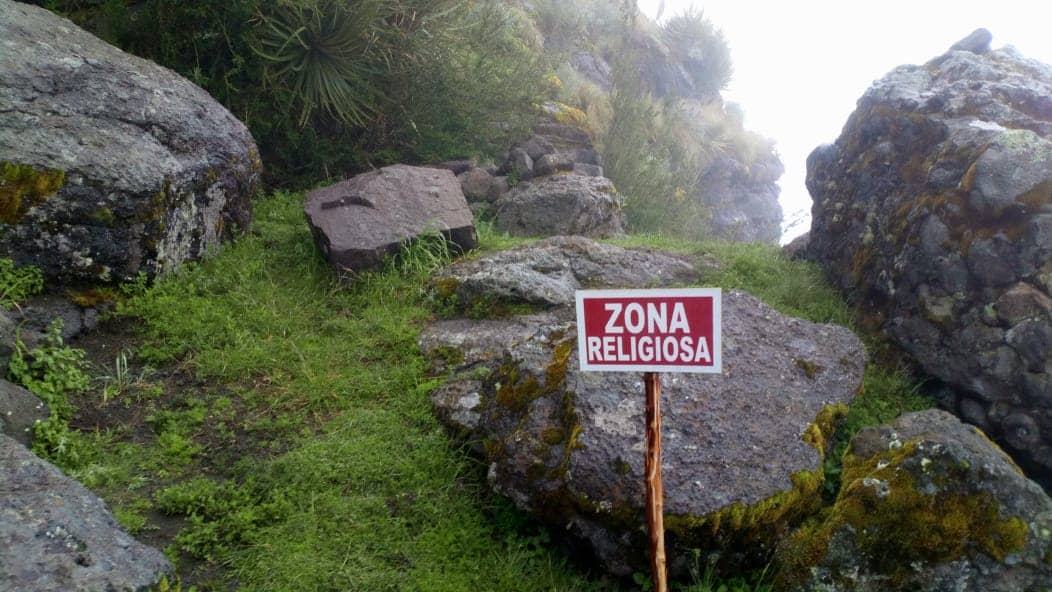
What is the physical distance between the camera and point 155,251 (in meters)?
5.15

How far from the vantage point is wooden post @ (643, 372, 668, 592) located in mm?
2641

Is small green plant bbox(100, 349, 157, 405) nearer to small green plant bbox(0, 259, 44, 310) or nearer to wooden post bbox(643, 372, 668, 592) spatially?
small green plant bbox(0, 259, 44, 310)

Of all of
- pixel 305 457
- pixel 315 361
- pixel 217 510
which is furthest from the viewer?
pixel 315 361

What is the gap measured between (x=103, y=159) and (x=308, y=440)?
269 cm

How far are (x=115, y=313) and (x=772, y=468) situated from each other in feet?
14.2

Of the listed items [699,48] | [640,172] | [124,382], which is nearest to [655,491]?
[124,382]

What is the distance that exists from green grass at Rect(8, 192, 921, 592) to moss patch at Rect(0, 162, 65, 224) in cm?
85

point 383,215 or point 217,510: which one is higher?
point 383,215

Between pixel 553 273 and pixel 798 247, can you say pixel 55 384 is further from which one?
pixel 798 247

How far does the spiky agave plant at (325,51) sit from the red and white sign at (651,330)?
5949 millimetres

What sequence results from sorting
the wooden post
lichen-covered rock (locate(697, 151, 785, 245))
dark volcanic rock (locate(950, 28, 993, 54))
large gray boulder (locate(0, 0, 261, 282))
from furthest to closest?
1. lichen-covered rock (locate(697, 151, 785, 245))
2. dark volcanic rock (locate(950, 28, 993, 54))
3. large gray boulder (locate(0, 0, 261, 282))
4. the wooden post

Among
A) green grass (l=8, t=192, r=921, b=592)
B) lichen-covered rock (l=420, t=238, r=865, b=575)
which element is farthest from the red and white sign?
green grass (l=8, t=192, r=921, b=592)

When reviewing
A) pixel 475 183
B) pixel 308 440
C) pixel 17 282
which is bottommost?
pixel 308 440

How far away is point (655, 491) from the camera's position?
2.64 m
